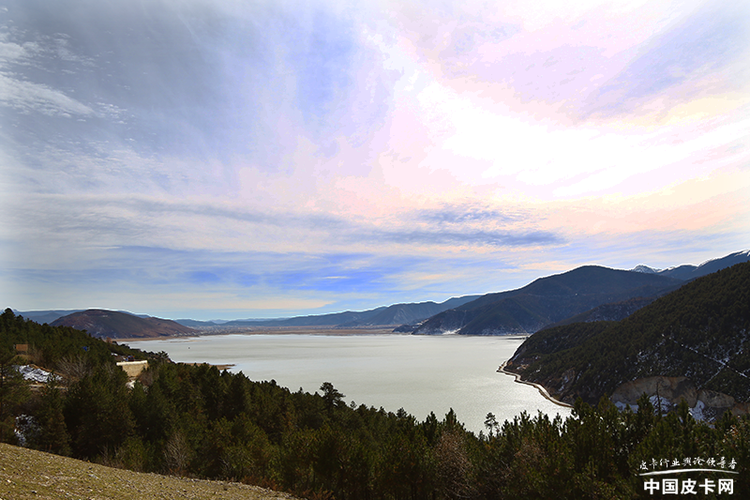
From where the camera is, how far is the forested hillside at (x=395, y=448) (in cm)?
1388

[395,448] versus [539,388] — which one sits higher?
[395,448]

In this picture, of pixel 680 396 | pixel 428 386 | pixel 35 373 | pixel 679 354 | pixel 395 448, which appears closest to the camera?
pixel 395 448

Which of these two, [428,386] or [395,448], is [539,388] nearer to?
[428,386]

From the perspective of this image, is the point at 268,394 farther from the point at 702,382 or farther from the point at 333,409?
the point at 702,382

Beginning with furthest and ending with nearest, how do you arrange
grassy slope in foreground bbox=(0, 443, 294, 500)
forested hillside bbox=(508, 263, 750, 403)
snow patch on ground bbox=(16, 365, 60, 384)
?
forested hillside bbox=(508, 263, 750, 403), snow patch on ground bbox=(16, 365, 60, 384), grassy slope in foreground bbox=(0, 443, 294, 500)

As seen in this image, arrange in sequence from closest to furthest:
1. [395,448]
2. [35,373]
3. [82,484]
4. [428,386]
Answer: [82,484] → [395,448] → [35,373] → [428,386]

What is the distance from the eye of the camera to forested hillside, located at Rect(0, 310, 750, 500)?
1388 cm

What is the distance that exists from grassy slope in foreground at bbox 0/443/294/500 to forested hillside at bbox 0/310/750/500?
3638mm

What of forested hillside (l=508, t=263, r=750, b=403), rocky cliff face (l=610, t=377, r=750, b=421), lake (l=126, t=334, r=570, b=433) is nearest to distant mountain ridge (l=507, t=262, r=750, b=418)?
forested hillside (l=508, t=263, r=750, b=403)

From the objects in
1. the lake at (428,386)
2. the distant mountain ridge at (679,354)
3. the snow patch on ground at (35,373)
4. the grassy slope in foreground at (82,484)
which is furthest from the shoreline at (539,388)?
the snow patch on ground at (35,373)

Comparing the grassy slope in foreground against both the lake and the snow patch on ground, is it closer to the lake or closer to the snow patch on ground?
the snow patch on ground

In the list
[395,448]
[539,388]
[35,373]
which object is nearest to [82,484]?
[395,448]

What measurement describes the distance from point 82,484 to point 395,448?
41.7ft

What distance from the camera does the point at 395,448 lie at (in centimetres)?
1856
